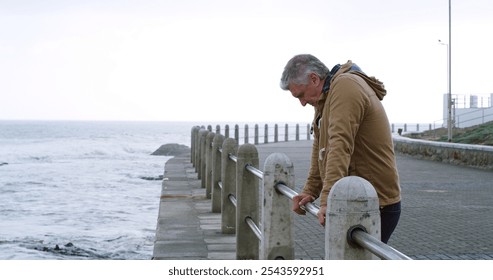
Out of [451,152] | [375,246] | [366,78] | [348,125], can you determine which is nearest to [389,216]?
[348,125]

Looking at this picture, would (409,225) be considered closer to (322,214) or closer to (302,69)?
(302,69)

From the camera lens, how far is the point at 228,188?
27.8ft

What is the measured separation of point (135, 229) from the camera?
1091 cm

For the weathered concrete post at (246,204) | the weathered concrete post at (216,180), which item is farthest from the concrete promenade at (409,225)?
the weathered concrete post at (246,204)

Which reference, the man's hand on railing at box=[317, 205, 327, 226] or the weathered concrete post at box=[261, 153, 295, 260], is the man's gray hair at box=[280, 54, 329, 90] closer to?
the man's hand on railing at box=[317, 205, 327, 226]

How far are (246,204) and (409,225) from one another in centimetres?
293

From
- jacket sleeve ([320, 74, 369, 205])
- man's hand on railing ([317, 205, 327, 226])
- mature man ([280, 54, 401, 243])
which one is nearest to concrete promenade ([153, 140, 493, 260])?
mature man ([280, 54, 401, 243])

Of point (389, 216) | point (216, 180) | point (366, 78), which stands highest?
point (366, 78)

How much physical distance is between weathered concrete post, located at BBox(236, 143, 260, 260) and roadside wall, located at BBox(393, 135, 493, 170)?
11.6 m

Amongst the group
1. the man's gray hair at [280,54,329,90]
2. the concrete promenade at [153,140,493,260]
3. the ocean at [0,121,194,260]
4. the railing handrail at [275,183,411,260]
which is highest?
the man's gray hair at [280,54,329,90]

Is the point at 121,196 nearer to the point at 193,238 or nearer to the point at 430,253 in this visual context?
the point at 193,238

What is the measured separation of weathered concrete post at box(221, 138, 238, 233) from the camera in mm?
8227
